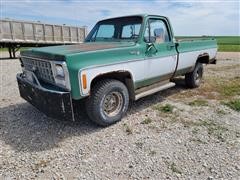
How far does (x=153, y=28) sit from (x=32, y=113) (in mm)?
3191

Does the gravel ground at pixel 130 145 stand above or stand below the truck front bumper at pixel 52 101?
Result: below

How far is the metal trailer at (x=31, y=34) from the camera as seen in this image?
1526 centimetres

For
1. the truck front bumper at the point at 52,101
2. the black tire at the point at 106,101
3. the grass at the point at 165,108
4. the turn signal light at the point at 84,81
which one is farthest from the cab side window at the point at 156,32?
the truck front bumper at the point at 52,101

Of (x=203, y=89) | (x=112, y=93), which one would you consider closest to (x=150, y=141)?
(x=112, y=93)

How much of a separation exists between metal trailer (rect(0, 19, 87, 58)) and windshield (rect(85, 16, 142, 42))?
475 inches

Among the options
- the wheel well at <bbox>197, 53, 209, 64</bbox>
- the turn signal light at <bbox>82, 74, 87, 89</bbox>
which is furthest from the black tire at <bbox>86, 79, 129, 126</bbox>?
the wheel well at <bbox>197, 53, 209, 64</bbox>

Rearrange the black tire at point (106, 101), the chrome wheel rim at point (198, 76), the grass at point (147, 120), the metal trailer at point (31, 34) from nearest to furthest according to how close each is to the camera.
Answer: the black tire at point (106, 101) → the grass at point (147, 120) → the chrome wheel rim at point (198, 76) → the metal trailer at point (31, 34)

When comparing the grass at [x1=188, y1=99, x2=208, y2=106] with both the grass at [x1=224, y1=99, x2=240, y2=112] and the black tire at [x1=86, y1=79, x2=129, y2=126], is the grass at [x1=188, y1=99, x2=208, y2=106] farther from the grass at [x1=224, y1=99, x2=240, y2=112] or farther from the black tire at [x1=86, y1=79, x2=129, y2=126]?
the black tire at [x1=86, y1=79, x2=129, y2=126]

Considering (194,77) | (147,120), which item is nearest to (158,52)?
(147,120)

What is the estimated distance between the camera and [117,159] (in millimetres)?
3146

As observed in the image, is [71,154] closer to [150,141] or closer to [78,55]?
[150,141]

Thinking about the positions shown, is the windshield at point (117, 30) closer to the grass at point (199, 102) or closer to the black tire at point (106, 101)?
the black tire at point (106, 101)

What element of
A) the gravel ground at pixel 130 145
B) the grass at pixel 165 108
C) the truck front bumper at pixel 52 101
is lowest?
the gravel ground at pixel 130 145

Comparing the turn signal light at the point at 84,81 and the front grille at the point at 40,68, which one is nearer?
the turn signal light at the point at 84,81
